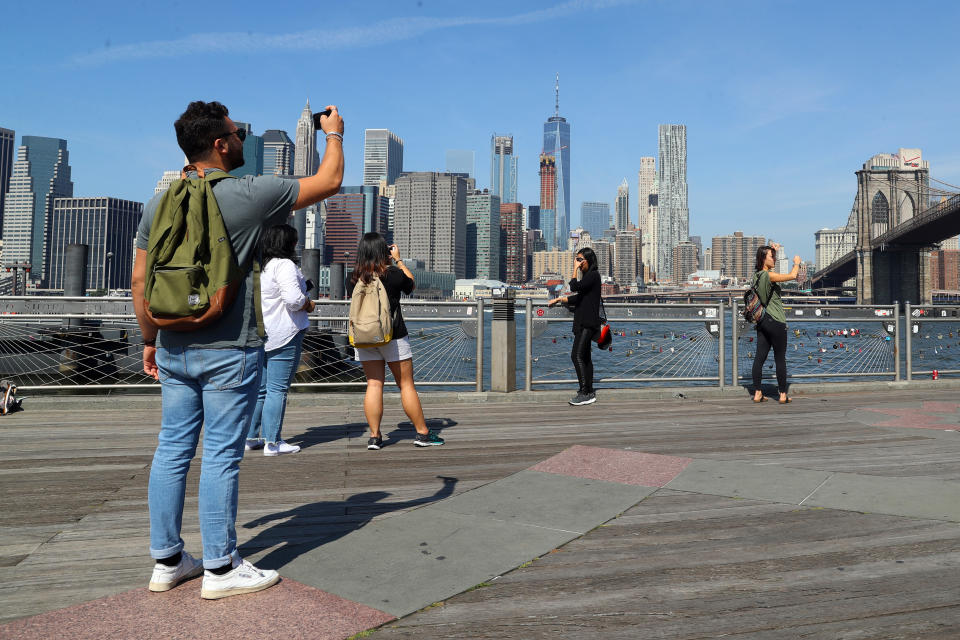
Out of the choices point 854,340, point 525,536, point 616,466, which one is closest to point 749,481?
point 616,466

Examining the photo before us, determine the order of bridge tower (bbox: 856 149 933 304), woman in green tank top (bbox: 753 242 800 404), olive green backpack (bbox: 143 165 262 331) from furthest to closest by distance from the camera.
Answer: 1. bridge tower (bbox: 856 149 933 304)
2. woman in green tank top (bbox: 753 242 800 404)
3. olive green backpack (bbox: 143 165 262 331)

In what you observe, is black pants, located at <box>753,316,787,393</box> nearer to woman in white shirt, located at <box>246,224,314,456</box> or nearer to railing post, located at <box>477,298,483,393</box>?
railing post, located at <box>477,298,483,393</box>

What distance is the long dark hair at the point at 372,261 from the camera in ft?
16.4

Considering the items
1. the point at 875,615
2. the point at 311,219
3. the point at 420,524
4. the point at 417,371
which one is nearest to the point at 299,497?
the point at 420,524

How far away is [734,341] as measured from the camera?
348 inches

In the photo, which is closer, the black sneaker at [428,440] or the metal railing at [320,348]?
the black sneaker at [428,440]

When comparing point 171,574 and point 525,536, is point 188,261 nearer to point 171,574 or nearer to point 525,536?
point 171,574

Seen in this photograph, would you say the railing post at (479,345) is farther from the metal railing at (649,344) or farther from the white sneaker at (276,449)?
the white sneaker at (276,449)

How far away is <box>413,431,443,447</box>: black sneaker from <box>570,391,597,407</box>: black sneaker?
2.74 meters

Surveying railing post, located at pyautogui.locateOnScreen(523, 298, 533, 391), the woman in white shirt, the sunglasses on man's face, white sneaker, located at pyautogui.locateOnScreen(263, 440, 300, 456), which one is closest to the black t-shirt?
the woman in white shirt

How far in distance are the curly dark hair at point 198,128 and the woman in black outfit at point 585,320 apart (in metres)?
5.21

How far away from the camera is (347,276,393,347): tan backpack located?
486 cm

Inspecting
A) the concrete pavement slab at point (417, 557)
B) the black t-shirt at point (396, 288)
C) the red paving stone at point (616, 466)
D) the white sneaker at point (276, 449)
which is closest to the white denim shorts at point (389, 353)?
the black t-shirt at point (396, 288)

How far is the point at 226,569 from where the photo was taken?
2326mm
